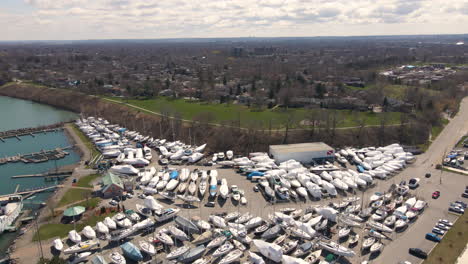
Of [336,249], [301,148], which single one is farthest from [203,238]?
[301,148]

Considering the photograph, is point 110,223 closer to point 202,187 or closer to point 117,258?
point 117,258

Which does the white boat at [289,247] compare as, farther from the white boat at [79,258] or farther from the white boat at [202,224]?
the white boat at [79,258]

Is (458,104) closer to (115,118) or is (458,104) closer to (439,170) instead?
(439,170)

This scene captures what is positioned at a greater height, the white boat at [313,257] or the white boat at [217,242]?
the white boat at [217,242]

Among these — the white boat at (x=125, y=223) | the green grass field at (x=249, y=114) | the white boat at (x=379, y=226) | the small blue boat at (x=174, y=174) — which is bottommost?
the white boat at (x=379, y=226)

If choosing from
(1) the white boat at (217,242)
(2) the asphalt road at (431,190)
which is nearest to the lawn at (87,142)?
(1) the white boat at (217,242)
